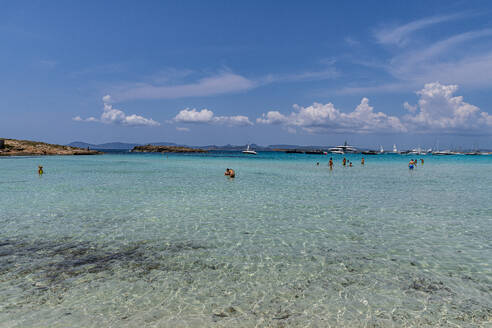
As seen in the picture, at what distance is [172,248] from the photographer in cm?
1058

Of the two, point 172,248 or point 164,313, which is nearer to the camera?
point 164,313

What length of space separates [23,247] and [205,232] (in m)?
6.50

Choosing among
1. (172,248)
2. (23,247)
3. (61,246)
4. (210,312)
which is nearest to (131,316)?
(210,312)

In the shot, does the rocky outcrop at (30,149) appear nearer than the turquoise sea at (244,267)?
No

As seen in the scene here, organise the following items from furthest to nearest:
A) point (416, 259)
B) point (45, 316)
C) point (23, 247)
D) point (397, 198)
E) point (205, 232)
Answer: point (397, 198) < point (205, 232) < point (23, 247) < point (416, 259) < point (45, 316)

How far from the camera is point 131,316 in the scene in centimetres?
632

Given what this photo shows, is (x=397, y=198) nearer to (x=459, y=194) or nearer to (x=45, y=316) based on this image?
(x=459, y=194)

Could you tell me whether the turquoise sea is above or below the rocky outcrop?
below

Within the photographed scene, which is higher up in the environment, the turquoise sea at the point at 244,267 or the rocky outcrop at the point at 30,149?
the rocky outcrop at the point at 30,149

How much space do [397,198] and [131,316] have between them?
20.5 m

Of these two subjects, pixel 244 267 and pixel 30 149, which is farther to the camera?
pixel 30 149

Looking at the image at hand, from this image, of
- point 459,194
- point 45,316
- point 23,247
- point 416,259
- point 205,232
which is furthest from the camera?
point 459,194

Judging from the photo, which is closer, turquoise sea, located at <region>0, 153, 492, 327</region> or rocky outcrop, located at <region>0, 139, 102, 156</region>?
turquoise sea, located at <region>0, 153, 492, 327</region>

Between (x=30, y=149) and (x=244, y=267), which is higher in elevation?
(x=30, y=149)
